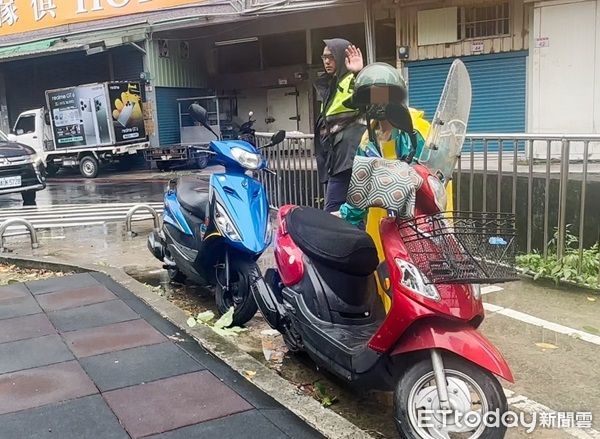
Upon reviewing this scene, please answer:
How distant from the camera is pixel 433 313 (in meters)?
2.63

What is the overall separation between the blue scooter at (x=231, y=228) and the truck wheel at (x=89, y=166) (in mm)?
14062

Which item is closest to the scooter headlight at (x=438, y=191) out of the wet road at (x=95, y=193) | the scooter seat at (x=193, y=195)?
the scooter seat at (x=193, y=195)

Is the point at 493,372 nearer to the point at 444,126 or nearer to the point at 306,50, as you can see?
the point at 444,126

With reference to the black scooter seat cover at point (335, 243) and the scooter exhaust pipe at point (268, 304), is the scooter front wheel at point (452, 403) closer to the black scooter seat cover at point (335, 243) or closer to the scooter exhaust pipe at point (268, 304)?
the black scooter seat cover at point (335, 243)

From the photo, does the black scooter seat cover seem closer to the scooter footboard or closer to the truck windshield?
the scooter footboard

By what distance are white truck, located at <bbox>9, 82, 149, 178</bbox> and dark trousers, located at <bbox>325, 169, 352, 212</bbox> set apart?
14.1 metres

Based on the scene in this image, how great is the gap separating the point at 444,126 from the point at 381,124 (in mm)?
629

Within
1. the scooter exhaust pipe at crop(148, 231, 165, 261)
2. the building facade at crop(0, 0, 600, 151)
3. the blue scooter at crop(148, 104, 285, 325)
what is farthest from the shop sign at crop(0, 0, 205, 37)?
the blue scooter at crop(148, 104, 285, 325)

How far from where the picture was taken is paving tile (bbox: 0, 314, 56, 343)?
4.25 metres

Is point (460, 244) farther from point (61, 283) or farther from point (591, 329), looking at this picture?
point (61, 283)

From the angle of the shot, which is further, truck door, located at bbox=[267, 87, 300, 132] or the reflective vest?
truck door, located at bbox=[267, 87, 300, 132]

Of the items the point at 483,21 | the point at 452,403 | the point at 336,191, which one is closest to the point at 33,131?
the point at 483,21

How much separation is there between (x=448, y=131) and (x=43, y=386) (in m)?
2.62

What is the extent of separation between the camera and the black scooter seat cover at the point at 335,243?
10.9 ft
